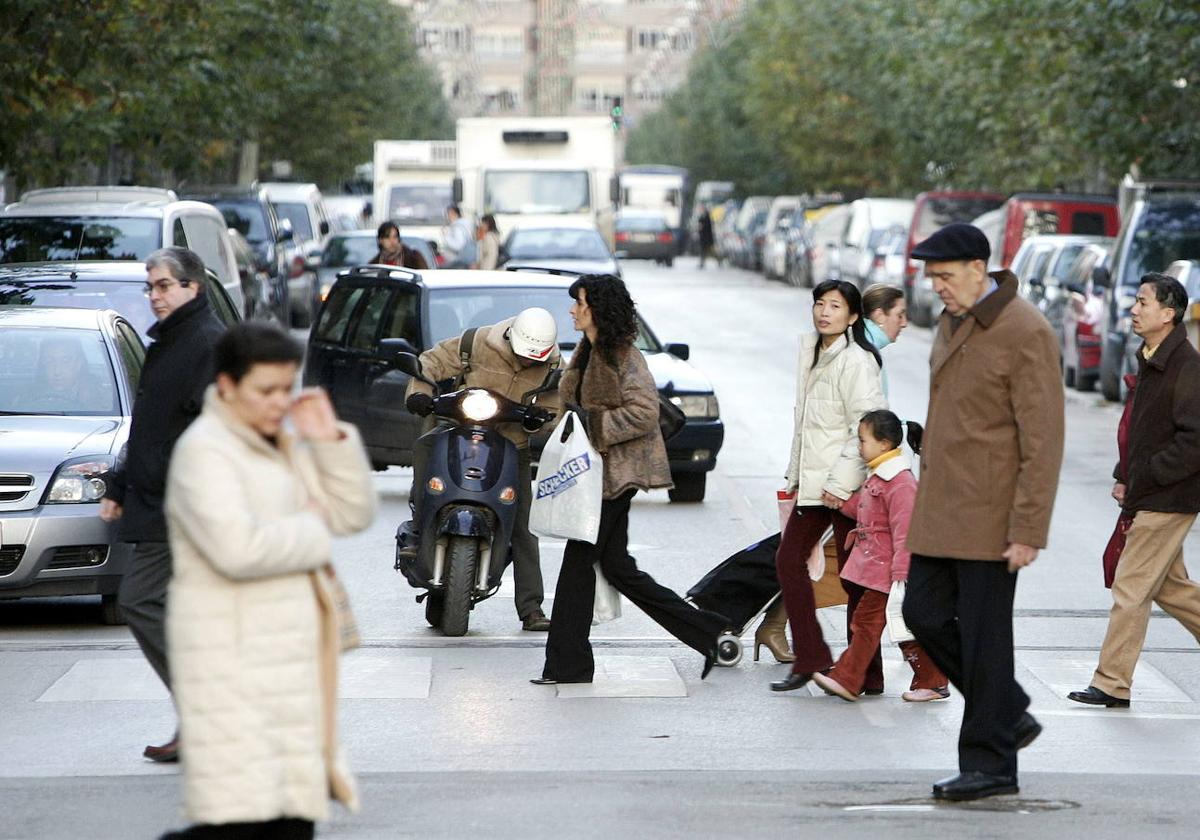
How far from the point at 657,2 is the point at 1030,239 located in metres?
148

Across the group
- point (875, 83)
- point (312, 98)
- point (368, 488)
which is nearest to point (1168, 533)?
point (368, 488)

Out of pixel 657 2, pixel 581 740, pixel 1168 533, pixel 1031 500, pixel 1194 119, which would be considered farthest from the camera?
pixel 657 2

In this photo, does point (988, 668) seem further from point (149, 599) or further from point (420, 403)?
point (420, 403)

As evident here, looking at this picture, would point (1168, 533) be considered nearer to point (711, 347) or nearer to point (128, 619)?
point (128, 619)

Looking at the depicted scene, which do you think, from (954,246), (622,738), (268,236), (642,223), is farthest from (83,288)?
(642,223)

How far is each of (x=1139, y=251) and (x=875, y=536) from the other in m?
15.4

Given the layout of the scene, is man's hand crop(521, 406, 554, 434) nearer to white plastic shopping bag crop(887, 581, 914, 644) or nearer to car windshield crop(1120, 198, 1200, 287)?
white plastic shopping bag crop(887, 581, 914, 644)

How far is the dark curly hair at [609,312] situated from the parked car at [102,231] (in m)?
8.09

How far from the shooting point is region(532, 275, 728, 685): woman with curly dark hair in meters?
9.05

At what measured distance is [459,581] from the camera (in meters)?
10.2

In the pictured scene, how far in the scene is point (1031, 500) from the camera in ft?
22.5

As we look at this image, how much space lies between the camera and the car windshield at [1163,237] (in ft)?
76.3

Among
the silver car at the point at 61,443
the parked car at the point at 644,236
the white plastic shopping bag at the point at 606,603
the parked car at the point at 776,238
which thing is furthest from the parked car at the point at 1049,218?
the parked car at the point at 644,236

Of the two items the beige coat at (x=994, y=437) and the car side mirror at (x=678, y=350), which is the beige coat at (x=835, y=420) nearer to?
the beige coat at (x=994, y=437)
